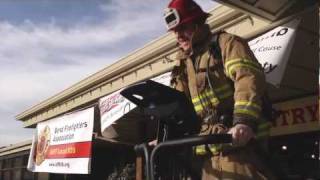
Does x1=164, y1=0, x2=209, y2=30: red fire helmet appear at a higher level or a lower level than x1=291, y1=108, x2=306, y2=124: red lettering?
higher

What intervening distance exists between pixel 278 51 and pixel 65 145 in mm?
5330

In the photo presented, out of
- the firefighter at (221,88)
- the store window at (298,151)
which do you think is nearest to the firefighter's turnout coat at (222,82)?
the firefighter at (221,88)

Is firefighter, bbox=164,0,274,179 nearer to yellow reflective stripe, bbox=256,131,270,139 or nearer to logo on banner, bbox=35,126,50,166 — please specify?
yellow reflective stripe, bbox=256,131,270,139

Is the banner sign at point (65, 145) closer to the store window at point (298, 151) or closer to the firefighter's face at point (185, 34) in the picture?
the store window at point (298, 151)

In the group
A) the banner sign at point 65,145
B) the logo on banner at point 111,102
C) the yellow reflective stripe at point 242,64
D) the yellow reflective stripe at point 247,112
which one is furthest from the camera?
the banner sign at point 65,145

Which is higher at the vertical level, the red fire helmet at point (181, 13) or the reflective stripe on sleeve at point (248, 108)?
the red fire helmet at point (181, 13)

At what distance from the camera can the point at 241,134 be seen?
275cm

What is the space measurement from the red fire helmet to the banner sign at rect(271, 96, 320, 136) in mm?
3140

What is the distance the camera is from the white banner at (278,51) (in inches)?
203

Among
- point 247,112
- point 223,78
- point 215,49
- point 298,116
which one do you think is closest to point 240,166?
point 247,112

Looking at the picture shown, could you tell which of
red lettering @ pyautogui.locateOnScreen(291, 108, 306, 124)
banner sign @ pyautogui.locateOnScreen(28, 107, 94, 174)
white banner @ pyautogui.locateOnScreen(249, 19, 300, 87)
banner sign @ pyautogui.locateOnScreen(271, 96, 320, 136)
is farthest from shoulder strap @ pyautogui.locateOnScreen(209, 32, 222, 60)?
banner sign @ pyautogui.locateOnScreen(28, 107, 94, 174)

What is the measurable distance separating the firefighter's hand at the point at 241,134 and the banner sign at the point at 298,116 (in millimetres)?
3554

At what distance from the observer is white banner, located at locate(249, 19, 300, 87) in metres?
5.16

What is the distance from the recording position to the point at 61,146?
9.78m
